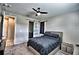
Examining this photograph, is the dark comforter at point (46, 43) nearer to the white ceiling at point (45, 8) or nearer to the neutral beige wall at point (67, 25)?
the neutral beige wall at point (67, 25)

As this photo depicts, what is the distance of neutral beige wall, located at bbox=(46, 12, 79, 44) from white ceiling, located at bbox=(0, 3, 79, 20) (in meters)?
0.12

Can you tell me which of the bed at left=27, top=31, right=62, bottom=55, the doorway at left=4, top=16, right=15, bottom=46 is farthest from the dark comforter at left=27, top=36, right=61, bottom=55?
the doorway at left=4, top=16, right=15, bottom=46

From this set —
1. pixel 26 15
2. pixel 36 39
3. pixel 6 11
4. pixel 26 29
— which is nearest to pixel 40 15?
pixel 26 15

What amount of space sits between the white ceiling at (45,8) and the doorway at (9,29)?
0.21m

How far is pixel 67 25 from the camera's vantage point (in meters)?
1.35

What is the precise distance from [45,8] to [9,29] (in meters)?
→ 0.89

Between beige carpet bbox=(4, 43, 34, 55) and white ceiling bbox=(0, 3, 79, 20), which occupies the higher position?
white ceiling bbox=(0, 3, 79, 20)

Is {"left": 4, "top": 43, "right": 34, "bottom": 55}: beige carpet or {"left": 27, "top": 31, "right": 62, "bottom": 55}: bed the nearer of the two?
{"left": 4, "top": 43, "right": 34, "bottom": 55}: beige carpet

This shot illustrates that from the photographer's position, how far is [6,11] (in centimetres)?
124

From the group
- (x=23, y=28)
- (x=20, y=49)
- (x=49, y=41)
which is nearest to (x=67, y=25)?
(x=49, y=41)

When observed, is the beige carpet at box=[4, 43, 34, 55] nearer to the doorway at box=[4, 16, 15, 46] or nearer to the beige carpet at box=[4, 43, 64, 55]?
the beige carpet at box=[4, 43, 64, 55]

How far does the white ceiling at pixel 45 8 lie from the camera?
1.17 meters

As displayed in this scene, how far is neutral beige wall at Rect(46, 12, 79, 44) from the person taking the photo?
1.27 meters

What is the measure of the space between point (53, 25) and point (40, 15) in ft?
1.29
